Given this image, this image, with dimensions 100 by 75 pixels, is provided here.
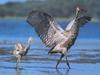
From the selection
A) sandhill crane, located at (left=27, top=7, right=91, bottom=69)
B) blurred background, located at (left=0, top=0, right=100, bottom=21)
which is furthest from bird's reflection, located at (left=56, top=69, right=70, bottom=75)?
blurred background, located at (left=0, top=0, right=100, bottom=21)

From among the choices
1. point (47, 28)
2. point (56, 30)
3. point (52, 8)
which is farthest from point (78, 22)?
point (52, 8)

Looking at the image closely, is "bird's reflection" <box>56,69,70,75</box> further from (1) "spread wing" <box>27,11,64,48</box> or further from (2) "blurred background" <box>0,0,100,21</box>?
(2) "blurred background" <box>0,0,100,21</box>

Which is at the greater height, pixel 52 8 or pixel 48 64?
pixel 48 64

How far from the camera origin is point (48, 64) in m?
23.0

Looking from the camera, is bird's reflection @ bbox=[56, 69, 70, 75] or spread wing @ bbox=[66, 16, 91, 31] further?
spread wing @ bbox=[66, 16, 91, 31]

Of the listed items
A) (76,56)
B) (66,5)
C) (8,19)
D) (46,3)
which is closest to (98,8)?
(66,5)

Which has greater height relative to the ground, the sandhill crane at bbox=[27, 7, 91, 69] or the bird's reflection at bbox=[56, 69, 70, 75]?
the sandhill crane at bbox=[27, 7, 91, 69]

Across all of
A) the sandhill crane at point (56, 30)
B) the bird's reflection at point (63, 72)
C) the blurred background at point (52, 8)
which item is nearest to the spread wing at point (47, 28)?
the sandhill crane at point (56, 30)

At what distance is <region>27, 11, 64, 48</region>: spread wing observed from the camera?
22.2 m

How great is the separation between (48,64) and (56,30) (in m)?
1.52

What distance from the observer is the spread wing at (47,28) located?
72.9 feet

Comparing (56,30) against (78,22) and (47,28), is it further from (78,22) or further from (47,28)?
(78,22)

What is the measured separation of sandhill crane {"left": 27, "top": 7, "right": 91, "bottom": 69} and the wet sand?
75cm

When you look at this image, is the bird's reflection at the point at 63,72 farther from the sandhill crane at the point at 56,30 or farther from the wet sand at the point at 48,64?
the sandhill crane at the point at 56,30
